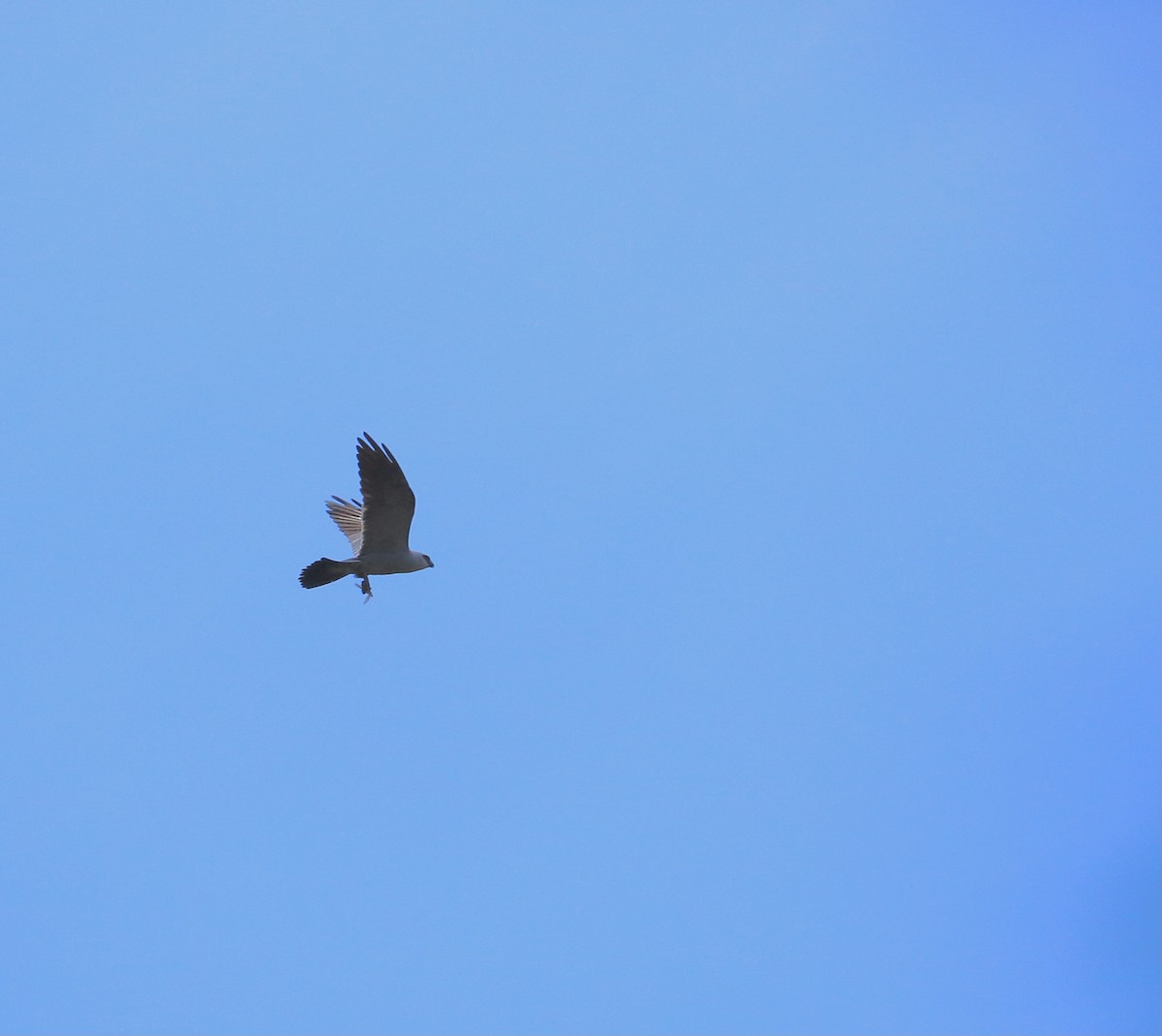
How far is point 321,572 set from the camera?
18.6 metres

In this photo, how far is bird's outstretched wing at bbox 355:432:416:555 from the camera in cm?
1809

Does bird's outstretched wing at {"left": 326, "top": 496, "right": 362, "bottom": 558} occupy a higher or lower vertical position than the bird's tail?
higher

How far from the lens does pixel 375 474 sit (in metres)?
18.2

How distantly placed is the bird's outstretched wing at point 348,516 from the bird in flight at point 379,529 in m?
0.65

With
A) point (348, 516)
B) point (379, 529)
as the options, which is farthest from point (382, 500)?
point (348, 516)

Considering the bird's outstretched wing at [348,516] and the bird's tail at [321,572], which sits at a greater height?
the bird's outstretched wing at [348,516]

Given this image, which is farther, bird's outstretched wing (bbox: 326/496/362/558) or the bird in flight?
bird's outstretched wing (bbox: 326/496/362/558)

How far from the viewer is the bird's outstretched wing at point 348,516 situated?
68.3ft

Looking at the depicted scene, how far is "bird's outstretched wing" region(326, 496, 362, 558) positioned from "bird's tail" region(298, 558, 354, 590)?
170 cm

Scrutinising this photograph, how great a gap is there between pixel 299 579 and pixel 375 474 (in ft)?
6.56

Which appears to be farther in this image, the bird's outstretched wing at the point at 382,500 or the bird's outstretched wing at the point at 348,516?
the bird's outstretched wing at the point at 348,516

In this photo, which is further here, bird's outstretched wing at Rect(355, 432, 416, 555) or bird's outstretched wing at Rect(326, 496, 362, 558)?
bird's outstretched wing at Rect(326, 496, 362, 558)

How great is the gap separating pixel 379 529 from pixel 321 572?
1108 millimetres

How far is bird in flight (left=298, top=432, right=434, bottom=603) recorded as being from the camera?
1817 centimetres
